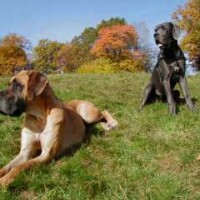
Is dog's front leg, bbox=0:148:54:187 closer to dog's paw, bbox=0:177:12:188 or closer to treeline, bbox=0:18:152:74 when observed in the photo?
dog's paw, bbox=0:177:12:188

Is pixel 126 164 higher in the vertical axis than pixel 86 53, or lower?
higher

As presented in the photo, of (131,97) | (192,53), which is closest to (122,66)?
(192,53)

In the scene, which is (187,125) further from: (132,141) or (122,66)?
(122,66)

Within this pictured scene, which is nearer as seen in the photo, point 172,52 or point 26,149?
point 26,149

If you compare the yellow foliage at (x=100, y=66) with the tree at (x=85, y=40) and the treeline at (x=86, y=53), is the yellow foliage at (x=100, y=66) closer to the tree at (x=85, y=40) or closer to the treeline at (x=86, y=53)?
the treeline at (x=86, y=53)

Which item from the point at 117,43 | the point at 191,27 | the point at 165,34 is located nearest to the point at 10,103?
the point at 165,34

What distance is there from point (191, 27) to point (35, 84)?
35.0 metres

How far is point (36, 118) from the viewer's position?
233 inches

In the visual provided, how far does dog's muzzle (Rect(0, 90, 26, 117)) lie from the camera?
5641 millimetres

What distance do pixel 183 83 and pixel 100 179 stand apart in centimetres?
401

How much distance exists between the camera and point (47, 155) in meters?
5.64

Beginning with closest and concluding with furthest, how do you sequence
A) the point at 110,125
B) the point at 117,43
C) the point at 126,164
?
the point at 126,164 < the point at 110,125 < the point at 117,43

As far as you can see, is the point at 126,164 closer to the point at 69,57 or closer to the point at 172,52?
the point at 172,52

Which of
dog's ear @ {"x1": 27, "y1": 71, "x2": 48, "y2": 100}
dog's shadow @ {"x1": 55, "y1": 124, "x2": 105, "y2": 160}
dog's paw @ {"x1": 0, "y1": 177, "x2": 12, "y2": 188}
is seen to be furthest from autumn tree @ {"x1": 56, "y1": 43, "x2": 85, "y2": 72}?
dog's paw @ {"x1": 0, "y1": 177, "x2": 12, "y2": 188}
